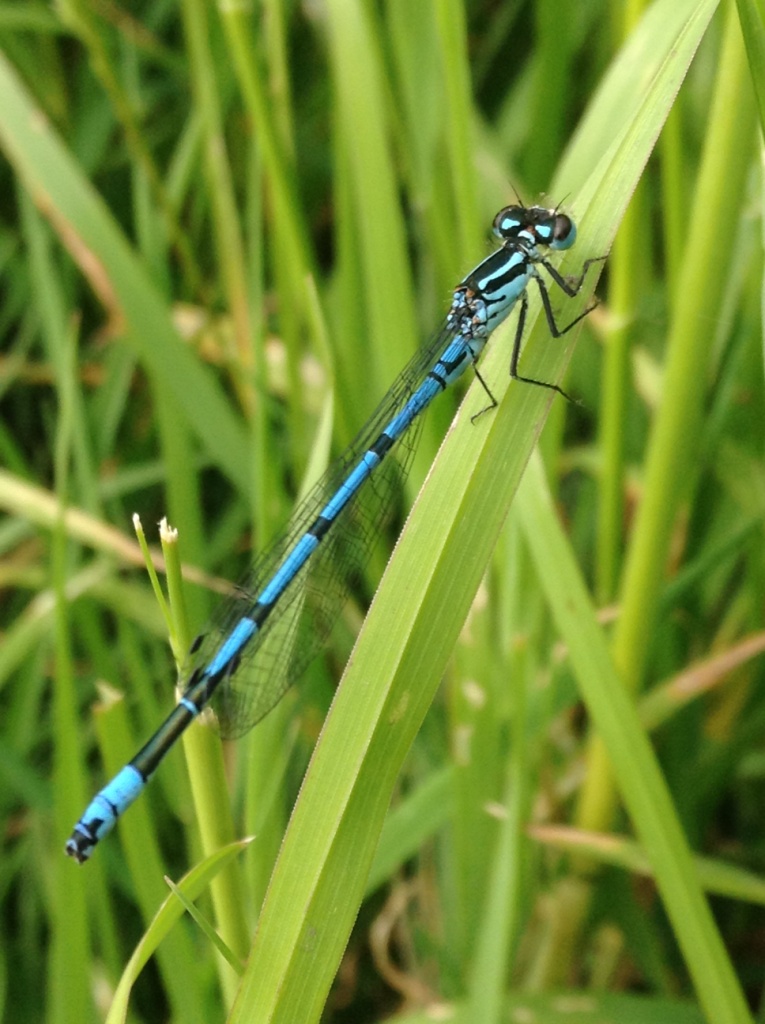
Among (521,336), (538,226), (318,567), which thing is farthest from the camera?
(318,567)

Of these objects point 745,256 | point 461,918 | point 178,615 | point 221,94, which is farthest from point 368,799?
point 221,94

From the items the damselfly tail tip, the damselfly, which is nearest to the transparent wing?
the damselfly

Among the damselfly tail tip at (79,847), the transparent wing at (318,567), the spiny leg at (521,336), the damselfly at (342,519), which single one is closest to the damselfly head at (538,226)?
the damselfly at (342,519)

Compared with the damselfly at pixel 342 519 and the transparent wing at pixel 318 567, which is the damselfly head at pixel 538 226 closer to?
the damselfly at pixel 342 519

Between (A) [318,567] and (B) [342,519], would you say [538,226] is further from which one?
(A) [318,567]

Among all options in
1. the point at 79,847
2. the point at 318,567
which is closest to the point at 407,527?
the point at 79,847
